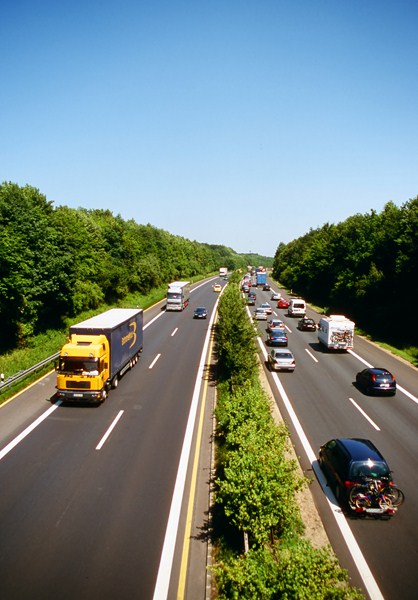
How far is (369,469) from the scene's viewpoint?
13344mm

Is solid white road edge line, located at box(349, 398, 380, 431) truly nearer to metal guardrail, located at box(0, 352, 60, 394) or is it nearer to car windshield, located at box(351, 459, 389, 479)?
car windshield, located at box(351, 459, 389, 479)

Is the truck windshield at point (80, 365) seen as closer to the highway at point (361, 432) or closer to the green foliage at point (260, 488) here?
the highway at point (361, 432)

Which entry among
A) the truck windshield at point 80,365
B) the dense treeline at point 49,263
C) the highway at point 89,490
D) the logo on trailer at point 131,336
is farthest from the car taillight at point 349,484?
the dense treeline at point 49,263

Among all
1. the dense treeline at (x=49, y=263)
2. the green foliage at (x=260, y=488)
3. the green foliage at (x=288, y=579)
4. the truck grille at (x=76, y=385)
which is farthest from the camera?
the dense treeline at (x=49, y=263)

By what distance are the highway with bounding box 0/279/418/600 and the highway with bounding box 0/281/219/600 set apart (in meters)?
0.04

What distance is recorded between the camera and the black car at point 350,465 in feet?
43.4

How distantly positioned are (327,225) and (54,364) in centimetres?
8293

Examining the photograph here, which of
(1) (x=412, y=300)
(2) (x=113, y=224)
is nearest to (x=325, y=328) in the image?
(1) (x=412, y=300)

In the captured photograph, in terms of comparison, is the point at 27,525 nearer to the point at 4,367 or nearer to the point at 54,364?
the point at 54,364

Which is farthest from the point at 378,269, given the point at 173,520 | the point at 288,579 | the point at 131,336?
the point at 288,579

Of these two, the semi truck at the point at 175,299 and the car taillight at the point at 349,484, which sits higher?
the semi truck at the point at 175,299

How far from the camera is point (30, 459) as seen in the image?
16.0 meters

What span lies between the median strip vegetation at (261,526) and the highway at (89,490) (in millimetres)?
2183

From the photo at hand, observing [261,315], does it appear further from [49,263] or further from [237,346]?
[237,346]
